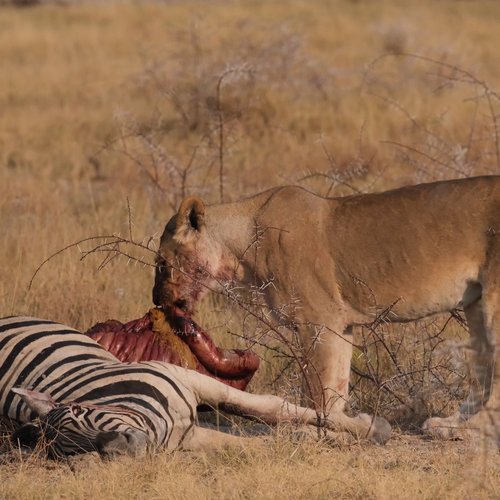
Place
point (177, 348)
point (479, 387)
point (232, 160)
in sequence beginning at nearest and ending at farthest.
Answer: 1. point (479, 387)
2. point (177, 348)
3. point (232, 160)

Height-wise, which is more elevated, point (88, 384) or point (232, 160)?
point (88, 384)

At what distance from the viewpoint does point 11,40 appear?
22.2 meters

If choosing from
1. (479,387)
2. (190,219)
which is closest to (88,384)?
(190,219)

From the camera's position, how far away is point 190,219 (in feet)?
22.9

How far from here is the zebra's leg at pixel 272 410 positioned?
19.9 ft

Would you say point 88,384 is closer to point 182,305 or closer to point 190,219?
point 182,305

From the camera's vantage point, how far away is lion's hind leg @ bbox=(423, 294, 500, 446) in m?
6.08

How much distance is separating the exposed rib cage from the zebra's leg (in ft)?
0.47

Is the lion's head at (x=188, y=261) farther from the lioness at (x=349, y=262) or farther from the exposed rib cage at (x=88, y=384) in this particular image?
the exposed rib cage at (x=88, y=384)

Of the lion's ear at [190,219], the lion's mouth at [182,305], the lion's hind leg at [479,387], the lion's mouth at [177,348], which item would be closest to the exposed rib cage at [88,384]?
the lion's mouth at [177,348]

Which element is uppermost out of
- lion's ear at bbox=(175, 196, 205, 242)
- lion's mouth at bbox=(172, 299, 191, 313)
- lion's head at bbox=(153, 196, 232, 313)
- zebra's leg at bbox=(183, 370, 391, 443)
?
lion's ear at bbox=(175, 196, 205, 242)

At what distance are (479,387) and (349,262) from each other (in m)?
0.94

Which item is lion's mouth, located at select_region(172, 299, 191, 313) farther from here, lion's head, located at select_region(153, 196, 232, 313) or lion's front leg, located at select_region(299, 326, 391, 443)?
A: lion's front leg, located at select_region(299, 326, 391, 443)

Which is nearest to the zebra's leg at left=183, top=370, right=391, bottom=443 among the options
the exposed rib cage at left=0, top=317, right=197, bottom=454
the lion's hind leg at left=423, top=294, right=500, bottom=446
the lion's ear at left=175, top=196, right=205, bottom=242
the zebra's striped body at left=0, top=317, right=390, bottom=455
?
the zebra's striped body at left=0, top=317, right=390, bottom=455
